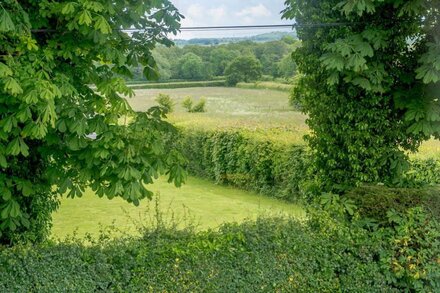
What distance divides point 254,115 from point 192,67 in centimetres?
560

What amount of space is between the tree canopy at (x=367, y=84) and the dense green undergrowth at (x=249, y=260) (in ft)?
2.52

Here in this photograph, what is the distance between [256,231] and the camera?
4883mm

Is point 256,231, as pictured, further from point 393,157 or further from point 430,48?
point 430,48

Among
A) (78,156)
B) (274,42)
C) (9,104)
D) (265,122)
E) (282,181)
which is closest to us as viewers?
(9,104)

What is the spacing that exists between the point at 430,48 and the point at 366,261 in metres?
2.12

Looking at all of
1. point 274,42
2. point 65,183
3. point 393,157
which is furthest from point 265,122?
point 65,183

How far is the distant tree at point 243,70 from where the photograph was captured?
7.78 m

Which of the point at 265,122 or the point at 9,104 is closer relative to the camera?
the point at 9,104

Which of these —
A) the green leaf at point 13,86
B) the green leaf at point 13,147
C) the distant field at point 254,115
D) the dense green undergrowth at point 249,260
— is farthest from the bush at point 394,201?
the distant field at point 254,115

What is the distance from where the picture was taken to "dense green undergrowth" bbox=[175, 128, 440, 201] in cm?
1141

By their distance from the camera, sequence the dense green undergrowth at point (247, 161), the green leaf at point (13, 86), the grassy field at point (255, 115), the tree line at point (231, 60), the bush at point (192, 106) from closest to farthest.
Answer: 1. the green leaf at point (13, 86)
2. the tree line at point (231, 60)
3. the grassy field at point (255, 115)
4. the dense green undergrowth at point (247, 161)
5. the bush at point (192, 106)

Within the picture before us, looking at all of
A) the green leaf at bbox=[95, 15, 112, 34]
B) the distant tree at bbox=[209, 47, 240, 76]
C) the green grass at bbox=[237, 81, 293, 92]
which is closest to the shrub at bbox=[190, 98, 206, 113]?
the green grass at bbox=[237, 81, 293, 92]

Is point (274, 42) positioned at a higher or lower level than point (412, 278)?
higher

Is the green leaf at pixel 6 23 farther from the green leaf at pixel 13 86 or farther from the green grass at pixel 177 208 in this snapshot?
the green grass at pixel 177 208
